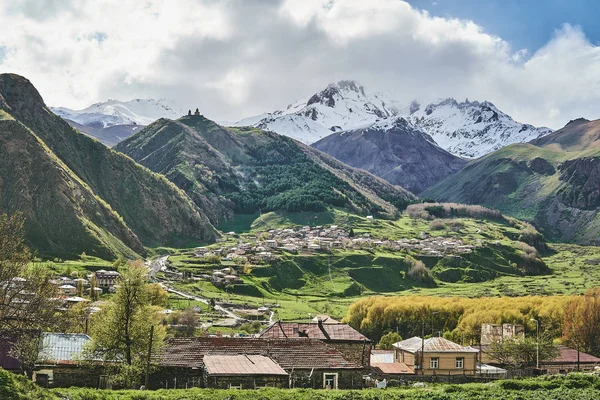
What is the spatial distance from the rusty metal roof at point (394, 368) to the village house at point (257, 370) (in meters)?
17.4

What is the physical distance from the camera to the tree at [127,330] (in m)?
50.6

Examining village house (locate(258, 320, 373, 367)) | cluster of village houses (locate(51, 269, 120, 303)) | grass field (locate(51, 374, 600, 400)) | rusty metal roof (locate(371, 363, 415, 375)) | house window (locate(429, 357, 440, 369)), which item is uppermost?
cluster of village houses (locate(51, 269, 120, 303))

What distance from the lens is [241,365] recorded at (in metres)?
49.2

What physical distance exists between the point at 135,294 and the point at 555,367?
195ft

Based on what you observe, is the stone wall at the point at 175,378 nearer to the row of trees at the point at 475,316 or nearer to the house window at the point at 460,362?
the house window at the point at 460,362

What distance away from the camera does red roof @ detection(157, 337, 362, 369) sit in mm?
52781

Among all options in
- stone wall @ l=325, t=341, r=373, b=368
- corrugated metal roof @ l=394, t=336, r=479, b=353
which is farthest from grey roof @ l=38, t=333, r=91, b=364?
corrugated metal roof @ l=394, t=336, r=479, b=353

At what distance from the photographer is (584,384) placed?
52031 mm

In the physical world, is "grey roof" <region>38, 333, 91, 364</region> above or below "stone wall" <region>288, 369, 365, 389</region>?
above

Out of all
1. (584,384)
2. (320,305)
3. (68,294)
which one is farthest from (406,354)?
(320,305)

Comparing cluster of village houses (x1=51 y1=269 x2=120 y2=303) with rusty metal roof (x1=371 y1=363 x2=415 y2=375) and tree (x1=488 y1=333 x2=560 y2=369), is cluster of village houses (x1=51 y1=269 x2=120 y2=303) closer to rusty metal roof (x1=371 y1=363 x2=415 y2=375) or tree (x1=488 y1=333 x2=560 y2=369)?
rusty metal roof (x1=371 y1=363 x2=415 y2=375)

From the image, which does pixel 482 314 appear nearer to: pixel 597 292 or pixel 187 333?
pixel 597 292

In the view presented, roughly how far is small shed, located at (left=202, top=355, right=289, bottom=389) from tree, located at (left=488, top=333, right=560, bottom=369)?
49.3m

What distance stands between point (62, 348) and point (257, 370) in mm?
16349
